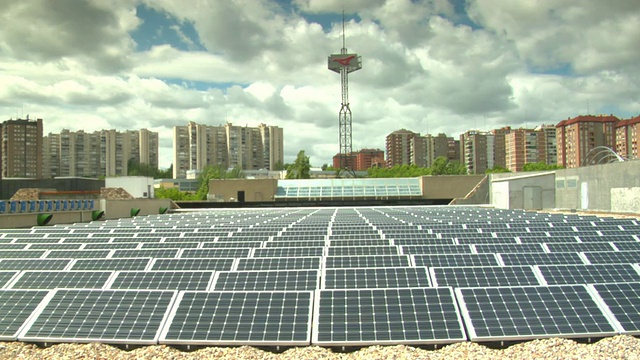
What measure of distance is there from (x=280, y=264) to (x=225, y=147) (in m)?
163

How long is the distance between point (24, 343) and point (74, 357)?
50.8 inches

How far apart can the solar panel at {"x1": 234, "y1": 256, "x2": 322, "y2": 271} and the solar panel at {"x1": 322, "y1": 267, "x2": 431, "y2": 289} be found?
1168mm

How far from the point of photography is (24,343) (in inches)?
334

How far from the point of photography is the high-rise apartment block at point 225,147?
164 meters

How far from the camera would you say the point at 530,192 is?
156ft

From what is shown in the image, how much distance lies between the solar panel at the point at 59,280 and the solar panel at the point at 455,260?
7.62 m

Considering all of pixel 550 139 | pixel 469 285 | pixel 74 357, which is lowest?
pixel 74 357

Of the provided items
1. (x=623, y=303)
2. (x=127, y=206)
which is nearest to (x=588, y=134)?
(x=127, y=206)

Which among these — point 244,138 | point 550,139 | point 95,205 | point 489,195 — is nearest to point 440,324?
point 95,205

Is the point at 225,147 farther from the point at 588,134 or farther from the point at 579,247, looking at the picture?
the point at 579,247

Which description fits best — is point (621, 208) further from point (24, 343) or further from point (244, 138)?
point (244, 138)

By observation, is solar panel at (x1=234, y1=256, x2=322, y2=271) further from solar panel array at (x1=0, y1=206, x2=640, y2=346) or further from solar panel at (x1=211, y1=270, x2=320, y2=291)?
solar panel at (x1=211, y1=270, x2=320, y2=291)

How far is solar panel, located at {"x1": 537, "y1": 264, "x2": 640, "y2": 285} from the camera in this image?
416 inches

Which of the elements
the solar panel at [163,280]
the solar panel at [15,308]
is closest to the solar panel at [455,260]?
the solar panel at [163,280]
